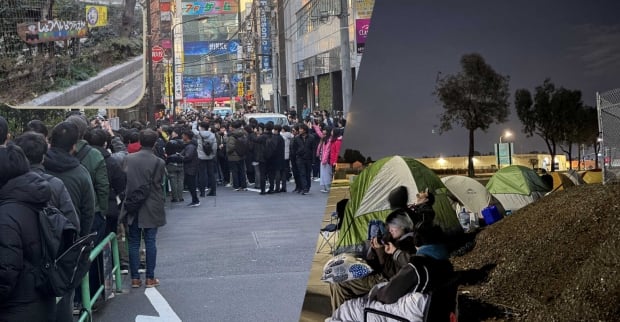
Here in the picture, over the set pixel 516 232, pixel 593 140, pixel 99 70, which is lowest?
pixel 516 232

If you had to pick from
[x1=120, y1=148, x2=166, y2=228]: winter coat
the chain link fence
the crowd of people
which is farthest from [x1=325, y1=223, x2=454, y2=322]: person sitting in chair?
the chain link fence

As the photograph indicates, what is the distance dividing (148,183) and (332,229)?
628 millimetres

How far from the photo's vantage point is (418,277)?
1.94 meters

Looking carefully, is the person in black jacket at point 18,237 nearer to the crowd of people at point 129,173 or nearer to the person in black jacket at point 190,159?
the crowd of people at point 129,173

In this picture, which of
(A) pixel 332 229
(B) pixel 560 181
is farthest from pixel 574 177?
(A) pixel 332 229

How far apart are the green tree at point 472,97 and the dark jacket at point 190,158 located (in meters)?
0.95

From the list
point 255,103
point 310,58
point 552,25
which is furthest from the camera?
point 255,103

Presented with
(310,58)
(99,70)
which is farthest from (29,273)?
(310,58)

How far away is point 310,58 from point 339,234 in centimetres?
56

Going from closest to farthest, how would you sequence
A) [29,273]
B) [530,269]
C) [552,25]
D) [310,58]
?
1. [530,269]
2. [552,25]
3. [29,273]
4. [310,58]

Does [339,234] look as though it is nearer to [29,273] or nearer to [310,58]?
[310,58]

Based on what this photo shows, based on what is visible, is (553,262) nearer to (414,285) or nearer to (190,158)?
(414,285)

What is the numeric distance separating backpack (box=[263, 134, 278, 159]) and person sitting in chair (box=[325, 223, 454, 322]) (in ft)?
2.56

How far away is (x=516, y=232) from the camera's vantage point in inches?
62.1
